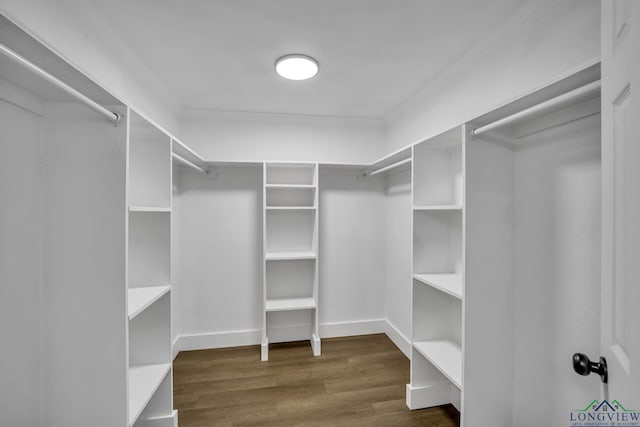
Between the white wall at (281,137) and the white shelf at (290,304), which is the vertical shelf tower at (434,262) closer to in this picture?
the white shelf at (290,304)

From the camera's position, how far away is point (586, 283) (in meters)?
1.21

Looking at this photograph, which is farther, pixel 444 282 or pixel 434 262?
pixel 434 262

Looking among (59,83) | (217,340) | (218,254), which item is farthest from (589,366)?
(217,340)

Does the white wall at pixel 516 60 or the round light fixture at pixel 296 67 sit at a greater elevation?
the round light fixture at pixel 296 67

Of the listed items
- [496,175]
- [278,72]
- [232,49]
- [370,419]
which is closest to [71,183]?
[232,49]

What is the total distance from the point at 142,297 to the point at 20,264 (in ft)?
1.84

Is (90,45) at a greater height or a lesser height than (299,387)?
greater

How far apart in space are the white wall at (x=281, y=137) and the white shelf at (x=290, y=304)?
1.58m

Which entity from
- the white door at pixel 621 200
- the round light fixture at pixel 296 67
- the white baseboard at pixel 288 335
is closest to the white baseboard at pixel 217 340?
the white baseboard at pixel 288 335

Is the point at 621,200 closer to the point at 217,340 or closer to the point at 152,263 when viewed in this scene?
the point at 152,263

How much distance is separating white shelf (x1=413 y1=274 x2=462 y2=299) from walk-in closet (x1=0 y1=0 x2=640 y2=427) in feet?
0.08

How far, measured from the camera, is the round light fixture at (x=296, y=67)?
1.93 meters

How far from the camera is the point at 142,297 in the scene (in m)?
1.56

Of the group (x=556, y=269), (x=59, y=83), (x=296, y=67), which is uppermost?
(x=296, y=67)
